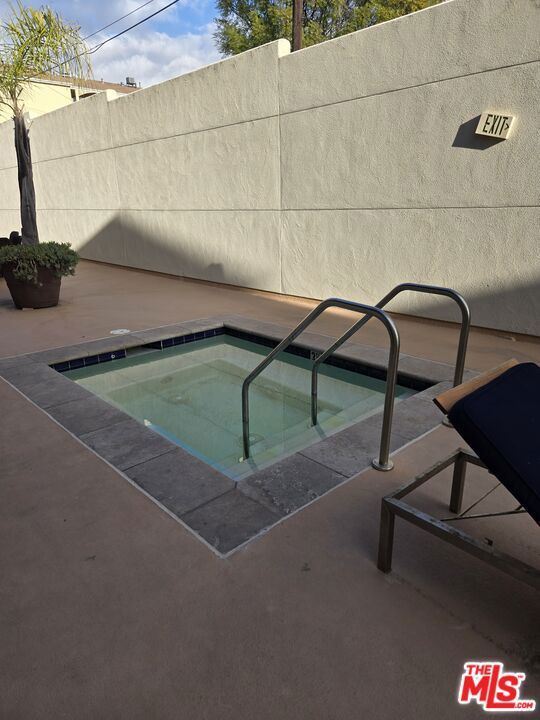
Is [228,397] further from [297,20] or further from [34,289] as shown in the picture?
[297,20]

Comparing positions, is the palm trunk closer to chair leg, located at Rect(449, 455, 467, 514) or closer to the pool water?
the pool water

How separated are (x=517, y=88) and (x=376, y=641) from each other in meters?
5.24

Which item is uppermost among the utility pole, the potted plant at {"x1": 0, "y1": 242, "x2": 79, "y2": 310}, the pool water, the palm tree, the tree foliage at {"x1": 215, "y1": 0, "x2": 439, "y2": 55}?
the tree foliage at {"x1": 215, "y1": 0, "x2": 439, "y2": 55}

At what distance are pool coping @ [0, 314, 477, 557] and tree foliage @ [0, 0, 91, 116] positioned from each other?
179 inches

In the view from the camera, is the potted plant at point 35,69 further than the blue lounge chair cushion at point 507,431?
Yes

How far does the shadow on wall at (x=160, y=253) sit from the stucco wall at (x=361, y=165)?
47 millimetres

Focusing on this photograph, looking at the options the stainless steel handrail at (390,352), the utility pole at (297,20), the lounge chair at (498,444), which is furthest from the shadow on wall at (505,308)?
the utility pole at (297,20)

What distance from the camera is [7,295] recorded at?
8.16m

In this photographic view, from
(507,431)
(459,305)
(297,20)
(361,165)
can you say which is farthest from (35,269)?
(297,20)

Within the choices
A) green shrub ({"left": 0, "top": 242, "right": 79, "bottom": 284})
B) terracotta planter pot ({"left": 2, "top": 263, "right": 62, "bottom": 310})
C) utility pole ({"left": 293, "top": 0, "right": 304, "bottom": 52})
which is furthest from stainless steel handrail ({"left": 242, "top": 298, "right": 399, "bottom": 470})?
utility pole ({"left": 293, "top": 0, "right": 304, "bottom": 52})

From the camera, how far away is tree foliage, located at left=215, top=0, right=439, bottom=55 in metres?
21.5

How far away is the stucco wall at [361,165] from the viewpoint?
4973 mm

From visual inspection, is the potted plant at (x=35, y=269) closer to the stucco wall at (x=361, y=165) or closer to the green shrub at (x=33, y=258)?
the green shrub at (x=33, y=258)

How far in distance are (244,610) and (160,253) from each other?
9.01 metres
